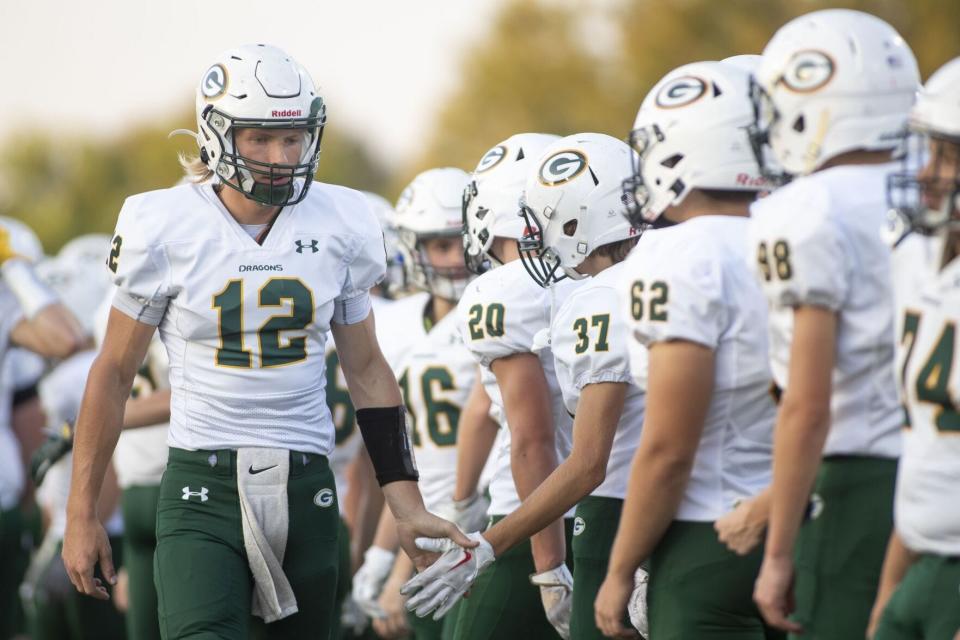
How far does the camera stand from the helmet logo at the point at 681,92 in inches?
145

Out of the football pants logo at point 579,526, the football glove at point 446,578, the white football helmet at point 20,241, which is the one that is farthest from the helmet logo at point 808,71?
the white football helmet at point 20,241

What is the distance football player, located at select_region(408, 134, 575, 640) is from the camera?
14.9 ft

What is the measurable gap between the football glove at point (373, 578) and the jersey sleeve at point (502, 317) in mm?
1858

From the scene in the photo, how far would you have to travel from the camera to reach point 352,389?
4.84 metres

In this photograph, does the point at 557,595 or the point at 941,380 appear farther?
Answer: the point at 557,595

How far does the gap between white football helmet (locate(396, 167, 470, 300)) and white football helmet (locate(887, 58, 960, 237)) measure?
3.40m

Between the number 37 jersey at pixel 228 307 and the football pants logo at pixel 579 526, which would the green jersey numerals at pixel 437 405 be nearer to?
the number 37 jersey at pixel 228 307

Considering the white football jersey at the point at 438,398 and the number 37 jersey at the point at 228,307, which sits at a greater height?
the number 37 jersey at the point at 228,307

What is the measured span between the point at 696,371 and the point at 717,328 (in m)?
0.12

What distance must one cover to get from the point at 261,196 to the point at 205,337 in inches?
18.2

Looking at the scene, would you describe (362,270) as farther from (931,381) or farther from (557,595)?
(931,381)

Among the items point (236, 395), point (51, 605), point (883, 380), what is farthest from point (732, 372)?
point (51, 605)

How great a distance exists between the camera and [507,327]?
460 cm

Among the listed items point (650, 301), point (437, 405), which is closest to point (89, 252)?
point (437, 405)
